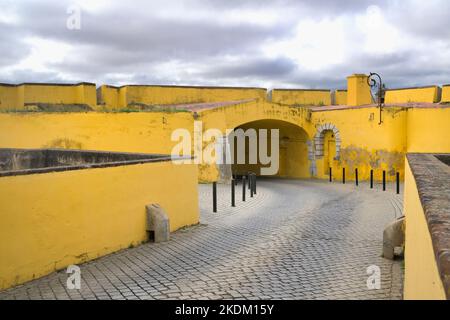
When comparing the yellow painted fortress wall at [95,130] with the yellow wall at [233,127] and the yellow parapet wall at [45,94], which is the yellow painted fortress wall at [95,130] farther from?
the yellow parapet wall at [45,94]

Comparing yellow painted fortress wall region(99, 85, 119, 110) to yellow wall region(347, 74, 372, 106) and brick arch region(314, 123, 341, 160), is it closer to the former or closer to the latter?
brick arch region(314, 123, 341, 160)

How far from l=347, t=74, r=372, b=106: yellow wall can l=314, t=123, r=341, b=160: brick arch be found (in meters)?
2.53

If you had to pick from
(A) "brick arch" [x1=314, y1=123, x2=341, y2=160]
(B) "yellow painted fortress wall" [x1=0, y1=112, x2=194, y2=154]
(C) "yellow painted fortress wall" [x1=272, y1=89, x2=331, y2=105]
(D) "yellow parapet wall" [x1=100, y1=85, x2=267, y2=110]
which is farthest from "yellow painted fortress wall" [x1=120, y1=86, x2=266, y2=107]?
(B) "yellow painted fortress wall" [x1=0, y1=112, x2=194, y2=154]

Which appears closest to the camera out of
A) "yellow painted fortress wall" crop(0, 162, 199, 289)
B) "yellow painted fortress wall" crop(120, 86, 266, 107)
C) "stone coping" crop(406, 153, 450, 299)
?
"stone coping" crop(406, 153, 450, 299)

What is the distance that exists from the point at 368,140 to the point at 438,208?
16.5 meters

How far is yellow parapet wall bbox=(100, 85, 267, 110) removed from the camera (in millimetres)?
25064

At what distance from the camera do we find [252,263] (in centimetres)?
703

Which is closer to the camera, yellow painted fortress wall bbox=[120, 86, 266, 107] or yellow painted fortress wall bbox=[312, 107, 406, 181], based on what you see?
yellow painted fortress wall bbox=[312, 107, 406, 181]

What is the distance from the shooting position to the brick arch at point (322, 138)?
20.0m

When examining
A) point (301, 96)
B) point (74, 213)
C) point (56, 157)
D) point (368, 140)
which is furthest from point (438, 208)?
point (301, 96)

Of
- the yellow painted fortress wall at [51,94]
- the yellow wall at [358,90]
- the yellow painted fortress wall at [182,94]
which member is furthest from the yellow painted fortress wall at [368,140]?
the yellow painted fortress wall at [51,94]

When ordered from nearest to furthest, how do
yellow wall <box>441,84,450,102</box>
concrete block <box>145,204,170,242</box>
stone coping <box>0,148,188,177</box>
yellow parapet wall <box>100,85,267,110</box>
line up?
1. concrete block <box>145,204,170,242</box>
2. stone coping <box>0,148,188,177</box>
3. yellow wall <box>441,84,450,102</box>
4. yellow parapet wall <box>100,85,267,110</box>

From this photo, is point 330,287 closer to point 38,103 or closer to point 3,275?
point 3,275

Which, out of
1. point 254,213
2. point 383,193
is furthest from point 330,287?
point 383,193
